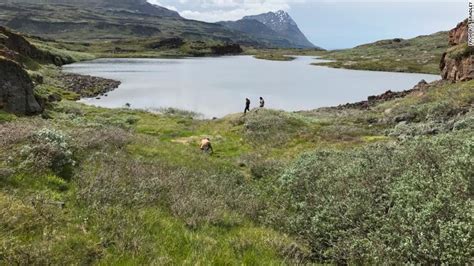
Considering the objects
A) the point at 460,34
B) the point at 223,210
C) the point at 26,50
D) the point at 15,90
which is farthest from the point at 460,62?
the point at 26,50

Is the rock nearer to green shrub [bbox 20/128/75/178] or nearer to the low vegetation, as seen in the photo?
the low vegetation

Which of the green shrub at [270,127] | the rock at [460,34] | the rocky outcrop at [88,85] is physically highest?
the rock at [460,34]

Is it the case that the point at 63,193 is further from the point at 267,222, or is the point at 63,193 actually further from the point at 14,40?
the point at 14,40

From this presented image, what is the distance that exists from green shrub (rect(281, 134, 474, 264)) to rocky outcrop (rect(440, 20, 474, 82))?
50005mm

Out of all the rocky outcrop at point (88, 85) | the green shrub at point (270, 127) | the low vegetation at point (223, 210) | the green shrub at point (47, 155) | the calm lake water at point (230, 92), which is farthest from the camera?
the rocky outcrop at point (88, 85)

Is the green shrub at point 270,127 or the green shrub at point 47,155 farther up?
the green shrub at point 47,155

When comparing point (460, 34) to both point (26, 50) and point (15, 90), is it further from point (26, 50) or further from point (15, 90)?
point (26, 50)

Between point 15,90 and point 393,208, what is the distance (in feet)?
96.3

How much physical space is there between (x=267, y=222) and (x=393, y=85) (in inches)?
4204

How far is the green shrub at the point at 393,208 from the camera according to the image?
764 centimetres

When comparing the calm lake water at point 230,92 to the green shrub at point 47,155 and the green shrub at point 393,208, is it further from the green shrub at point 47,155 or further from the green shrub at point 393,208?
the green shrub at point 393,208

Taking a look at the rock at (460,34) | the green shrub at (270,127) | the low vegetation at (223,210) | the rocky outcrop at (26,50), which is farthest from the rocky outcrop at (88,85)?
the low vegetation at (223,210)

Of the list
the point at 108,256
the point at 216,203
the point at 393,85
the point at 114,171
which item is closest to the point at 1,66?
the point at 114,171

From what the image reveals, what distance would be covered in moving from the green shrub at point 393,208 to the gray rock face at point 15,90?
2375cm
